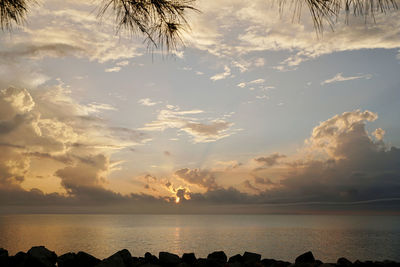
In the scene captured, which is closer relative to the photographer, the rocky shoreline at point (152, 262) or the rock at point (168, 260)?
the rocky shoreline at point (152, 262)

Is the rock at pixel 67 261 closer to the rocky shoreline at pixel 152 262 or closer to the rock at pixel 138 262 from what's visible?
the rocky shoreline at pixel 152 262

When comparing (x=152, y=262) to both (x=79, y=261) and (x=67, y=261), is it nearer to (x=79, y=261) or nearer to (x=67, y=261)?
(x=79, y=261)

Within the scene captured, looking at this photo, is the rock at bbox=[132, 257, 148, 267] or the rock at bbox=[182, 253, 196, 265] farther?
the rock at bbox=[182, 253, 196, 265]

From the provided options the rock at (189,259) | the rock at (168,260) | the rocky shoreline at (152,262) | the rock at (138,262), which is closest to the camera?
the rocky shoreline at (152,262)

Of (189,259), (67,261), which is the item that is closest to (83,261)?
(67,261)

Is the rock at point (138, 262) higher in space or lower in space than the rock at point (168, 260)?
lower

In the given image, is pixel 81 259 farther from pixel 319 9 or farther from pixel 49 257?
pixel 319 9

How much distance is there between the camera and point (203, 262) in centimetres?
673

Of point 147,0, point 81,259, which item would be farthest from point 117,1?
point 81,259

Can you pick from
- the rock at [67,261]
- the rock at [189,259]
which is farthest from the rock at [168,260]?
the rock at [67,261]

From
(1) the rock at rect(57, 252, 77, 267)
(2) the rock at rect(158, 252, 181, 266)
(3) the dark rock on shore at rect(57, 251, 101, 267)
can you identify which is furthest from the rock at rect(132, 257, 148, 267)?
(1) the rock at rect(57, 252, 77, 267)

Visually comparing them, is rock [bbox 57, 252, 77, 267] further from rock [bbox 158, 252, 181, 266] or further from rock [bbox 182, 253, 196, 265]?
rock [bbox 182, 253, 196, 265]

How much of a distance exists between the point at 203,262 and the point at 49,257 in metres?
3.81

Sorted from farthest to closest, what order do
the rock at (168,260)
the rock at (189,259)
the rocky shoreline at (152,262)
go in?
the rock at (189,259) → the rock at (168,260) → the rocky shoreline at (152,262)
